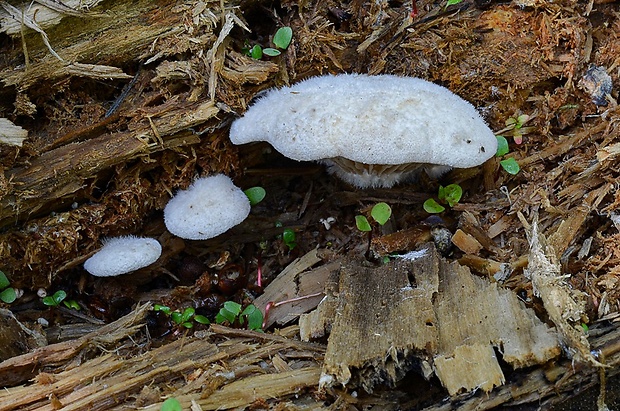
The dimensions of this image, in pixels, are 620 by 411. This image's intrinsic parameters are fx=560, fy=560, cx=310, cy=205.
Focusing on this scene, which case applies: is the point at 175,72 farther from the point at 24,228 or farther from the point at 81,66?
the point at 24,228

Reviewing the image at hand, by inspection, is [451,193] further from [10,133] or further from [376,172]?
[10,133]

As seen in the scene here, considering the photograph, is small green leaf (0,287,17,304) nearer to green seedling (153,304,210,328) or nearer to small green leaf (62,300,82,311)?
small green leaf (62,300,82,311)

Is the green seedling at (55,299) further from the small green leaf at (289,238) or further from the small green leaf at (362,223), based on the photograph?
the small green leaf at (362,223)

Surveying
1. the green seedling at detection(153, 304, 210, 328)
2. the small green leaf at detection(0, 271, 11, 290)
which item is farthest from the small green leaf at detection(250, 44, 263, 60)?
the small green leaf at detection(0, 271, 11, 290)

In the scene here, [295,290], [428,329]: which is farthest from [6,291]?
[428,329]

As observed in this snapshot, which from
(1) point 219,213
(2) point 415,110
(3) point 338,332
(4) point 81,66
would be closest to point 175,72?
(4) point 81,66

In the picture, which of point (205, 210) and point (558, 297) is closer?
point (558, 297)

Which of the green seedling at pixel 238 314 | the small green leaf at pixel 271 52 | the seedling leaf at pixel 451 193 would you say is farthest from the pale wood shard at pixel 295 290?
the small green leaf at pixel 271 52
